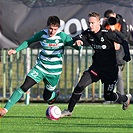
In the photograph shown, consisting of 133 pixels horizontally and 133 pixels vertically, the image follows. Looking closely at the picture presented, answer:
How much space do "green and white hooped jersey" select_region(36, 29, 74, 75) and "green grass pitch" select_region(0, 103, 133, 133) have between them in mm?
900

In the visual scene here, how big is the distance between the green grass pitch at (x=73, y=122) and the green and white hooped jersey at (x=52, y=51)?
900mm

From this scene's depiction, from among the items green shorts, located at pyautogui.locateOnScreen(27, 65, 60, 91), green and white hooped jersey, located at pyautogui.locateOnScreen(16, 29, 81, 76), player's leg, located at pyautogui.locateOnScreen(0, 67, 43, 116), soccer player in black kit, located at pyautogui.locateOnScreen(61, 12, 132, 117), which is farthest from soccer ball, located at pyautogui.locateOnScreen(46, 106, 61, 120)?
green and white hooped jersey, located at pyautogui.locateOnScreen(16, 29, 81, 76)

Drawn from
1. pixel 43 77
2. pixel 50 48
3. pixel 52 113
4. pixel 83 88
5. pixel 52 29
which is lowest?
pixel 52 113

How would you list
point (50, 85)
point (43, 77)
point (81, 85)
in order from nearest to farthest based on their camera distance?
point (81, 85) < point (43, 77) < point (50, 85)

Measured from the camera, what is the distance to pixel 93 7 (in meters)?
15.5

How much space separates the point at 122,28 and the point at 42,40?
2.50 meters

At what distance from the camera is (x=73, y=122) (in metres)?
11.0

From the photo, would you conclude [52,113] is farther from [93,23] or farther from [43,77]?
[93,23]

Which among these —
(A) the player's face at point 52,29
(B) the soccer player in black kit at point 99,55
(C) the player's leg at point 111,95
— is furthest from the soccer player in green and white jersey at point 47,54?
(C) the player's leg at point 111,95

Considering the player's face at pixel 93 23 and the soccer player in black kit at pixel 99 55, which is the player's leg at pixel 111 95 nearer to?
the soccer player in black kit at pixel 99 55

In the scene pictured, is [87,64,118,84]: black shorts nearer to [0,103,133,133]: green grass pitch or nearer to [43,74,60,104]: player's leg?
[0,103,133,133]: green grass pitch

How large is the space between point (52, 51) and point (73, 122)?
1.53 metres

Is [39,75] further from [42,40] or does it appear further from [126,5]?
[126,5]

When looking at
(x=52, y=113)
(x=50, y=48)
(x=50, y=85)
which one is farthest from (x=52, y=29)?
(x=52, y=113)
